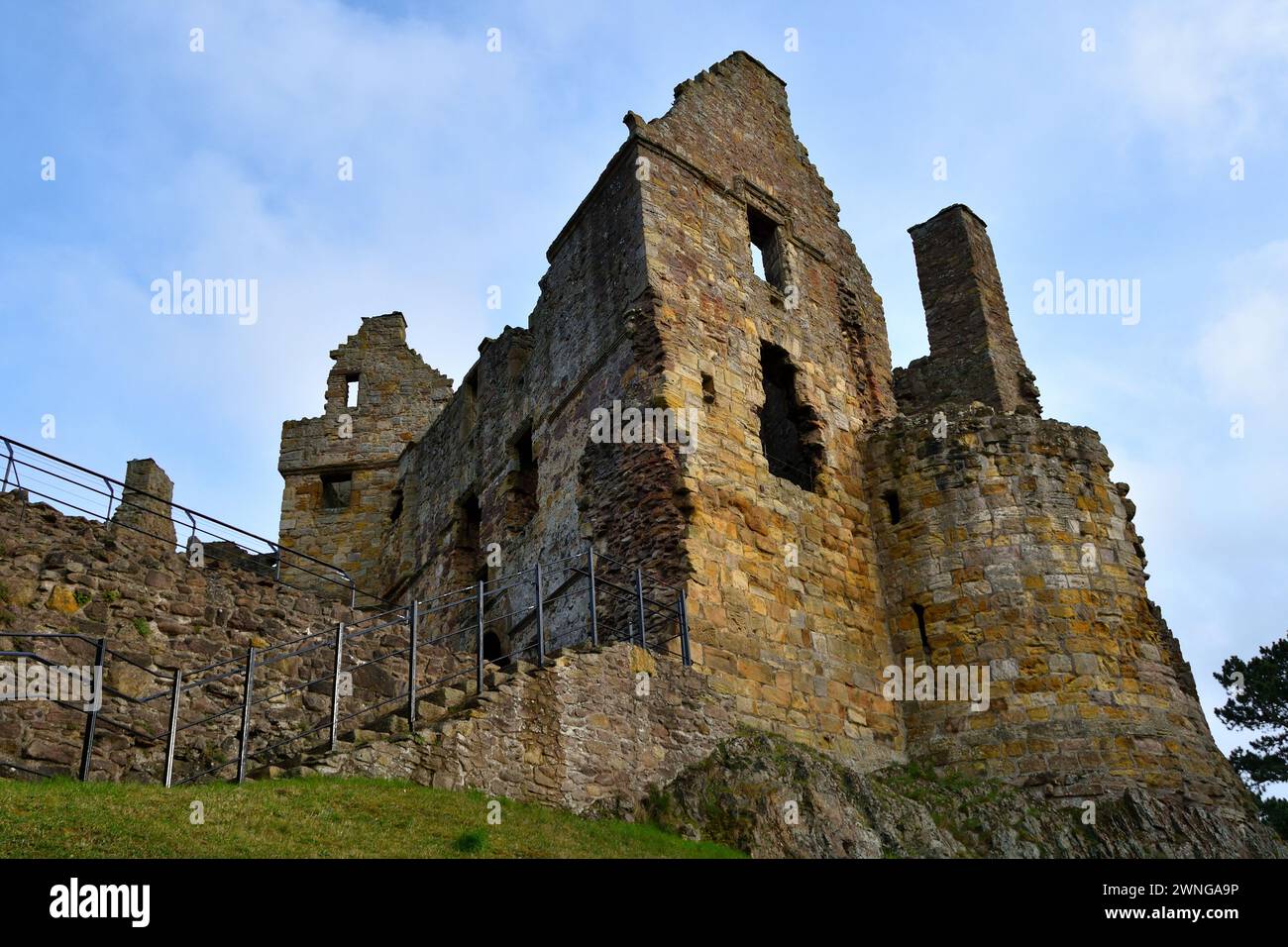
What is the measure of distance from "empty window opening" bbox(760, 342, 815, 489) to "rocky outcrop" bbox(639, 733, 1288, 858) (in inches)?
180

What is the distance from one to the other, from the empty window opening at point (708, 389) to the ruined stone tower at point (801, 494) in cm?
3

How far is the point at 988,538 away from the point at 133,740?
1057 cm

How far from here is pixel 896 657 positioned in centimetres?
1588

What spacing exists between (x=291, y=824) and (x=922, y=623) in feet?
32.2

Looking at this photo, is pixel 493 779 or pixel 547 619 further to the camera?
pixel 547 619

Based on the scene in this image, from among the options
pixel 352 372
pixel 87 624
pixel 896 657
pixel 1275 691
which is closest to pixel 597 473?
pixel 896 657

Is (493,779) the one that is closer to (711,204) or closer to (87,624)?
(87,624)

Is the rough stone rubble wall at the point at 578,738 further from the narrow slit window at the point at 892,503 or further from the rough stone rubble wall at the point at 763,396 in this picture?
the narrow slit window at the point at 892,503

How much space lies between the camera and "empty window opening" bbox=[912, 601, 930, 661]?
15.7 meters

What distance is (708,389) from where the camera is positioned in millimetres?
15852

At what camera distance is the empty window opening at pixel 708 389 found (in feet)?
51.6

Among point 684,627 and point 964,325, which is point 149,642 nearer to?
point 684,627

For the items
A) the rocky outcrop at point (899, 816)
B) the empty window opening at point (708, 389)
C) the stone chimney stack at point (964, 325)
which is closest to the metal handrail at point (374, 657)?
the rocky outcrop at point (899, 816)

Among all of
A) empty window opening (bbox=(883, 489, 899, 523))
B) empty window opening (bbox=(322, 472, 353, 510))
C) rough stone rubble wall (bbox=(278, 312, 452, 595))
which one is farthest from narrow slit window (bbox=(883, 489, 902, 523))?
empty window opening (bbox=(322, 472, 353, 510))
